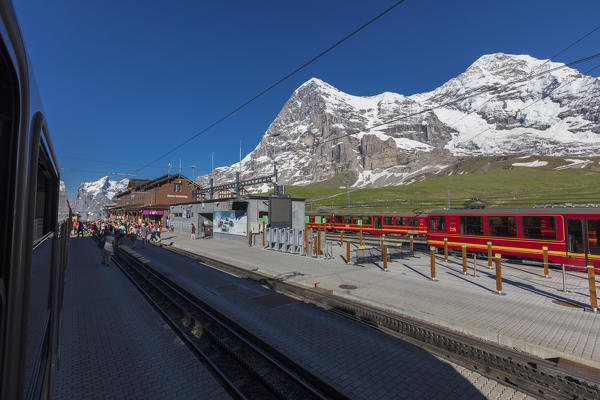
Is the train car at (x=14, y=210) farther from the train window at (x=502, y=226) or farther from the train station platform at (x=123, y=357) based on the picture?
the train window at (x=502, y=226)

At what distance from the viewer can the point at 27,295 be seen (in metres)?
1.52

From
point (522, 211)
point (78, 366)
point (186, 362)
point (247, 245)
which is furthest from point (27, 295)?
point (247, 245)

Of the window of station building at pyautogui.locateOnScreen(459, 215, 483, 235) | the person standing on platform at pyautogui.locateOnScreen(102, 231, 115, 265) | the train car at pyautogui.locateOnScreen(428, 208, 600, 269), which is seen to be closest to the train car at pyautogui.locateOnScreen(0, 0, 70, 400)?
the train car at pyautogui.locateOnScreen(428, 208, 600, 269)

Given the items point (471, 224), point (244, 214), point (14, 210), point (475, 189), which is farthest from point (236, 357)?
point (475, 189)

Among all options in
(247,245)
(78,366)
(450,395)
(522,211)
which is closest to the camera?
(450,395)

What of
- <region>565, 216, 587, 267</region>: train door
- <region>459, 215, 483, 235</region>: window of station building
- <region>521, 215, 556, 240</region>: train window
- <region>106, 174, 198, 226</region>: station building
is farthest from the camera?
<region>106, 174, 198, 226</region>: station building

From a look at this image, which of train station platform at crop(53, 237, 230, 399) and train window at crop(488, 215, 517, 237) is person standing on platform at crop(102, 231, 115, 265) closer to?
train station platform at crop(53, 237, 230, 399)

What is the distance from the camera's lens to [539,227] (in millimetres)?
13711

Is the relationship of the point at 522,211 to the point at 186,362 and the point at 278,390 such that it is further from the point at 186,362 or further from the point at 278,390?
the point at 186,362

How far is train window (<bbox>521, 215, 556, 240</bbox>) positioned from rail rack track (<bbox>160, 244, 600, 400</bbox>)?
1054 cm

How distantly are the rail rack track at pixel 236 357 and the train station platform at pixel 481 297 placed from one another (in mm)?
3951

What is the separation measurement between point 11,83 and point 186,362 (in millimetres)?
5552

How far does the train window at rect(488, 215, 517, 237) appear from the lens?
14.6 metres

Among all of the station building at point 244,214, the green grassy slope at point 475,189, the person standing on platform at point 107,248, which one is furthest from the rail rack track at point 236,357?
the green grassy slope at point 475,189
